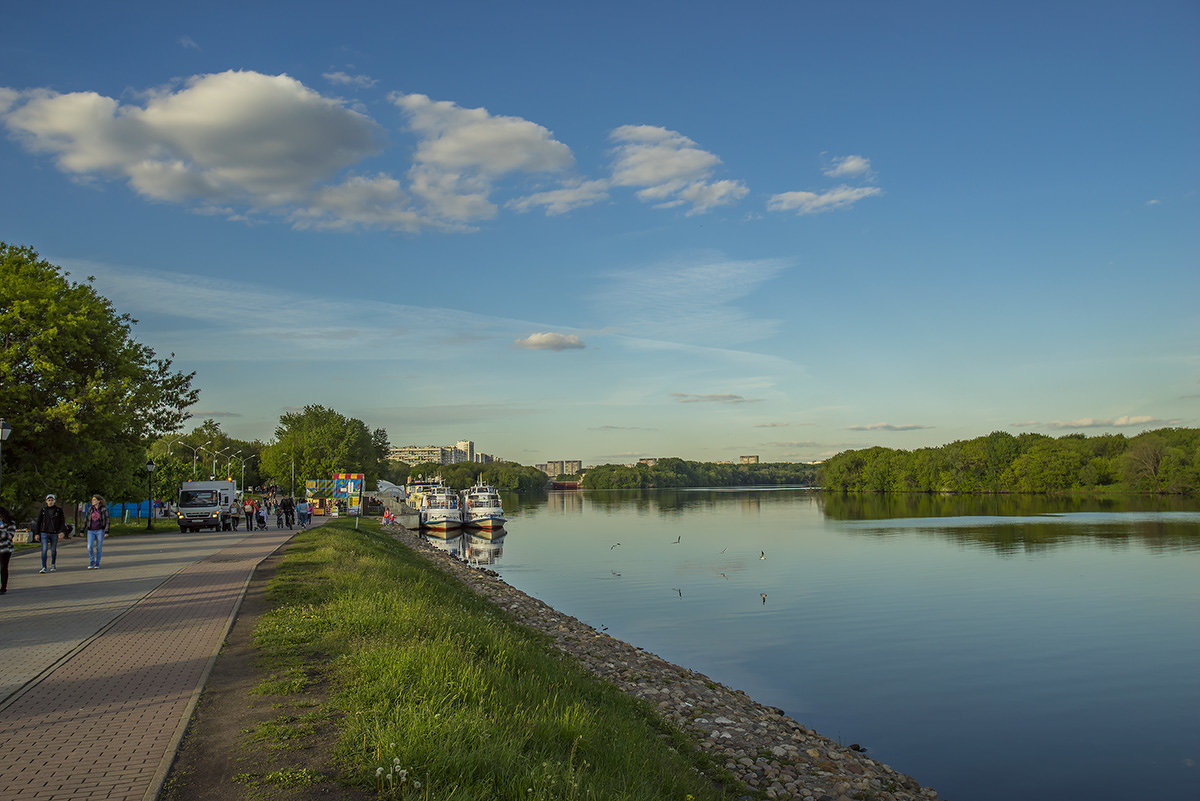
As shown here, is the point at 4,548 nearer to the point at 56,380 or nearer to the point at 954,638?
the point at 56,380

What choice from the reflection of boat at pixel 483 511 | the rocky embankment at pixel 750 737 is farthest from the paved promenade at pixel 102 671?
the reflection of boat at pixel 483 511

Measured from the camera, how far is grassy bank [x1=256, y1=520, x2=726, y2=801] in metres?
6.20

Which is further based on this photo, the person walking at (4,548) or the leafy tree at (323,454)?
the leafy tree at (323,454)

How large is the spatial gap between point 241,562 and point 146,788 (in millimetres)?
18475

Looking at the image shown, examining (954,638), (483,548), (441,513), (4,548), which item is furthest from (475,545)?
(4,548)

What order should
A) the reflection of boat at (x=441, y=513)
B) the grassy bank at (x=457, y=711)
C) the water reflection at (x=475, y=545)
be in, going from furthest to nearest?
the reflection of boat at (x=441, y=513), the water reflection at (x=475, y=545), the grassy bank at (x=457, y=711)

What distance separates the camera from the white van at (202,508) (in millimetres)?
41375

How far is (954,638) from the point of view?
21.7m

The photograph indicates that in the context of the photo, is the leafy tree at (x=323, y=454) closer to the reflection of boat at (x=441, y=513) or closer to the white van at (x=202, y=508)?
the reflection of boat at (x=441, y=513)

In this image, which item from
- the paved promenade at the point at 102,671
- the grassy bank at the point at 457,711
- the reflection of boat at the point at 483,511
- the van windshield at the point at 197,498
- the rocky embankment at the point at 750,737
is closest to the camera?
the grassy bank at the point at 457,711

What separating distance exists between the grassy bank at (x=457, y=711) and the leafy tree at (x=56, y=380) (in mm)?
23009

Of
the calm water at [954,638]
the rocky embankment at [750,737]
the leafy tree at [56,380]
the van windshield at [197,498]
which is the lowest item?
the calm water at [954,638]

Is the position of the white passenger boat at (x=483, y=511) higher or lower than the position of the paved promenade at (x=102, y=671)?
lower

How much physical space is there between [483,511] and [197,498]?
1042 inches
